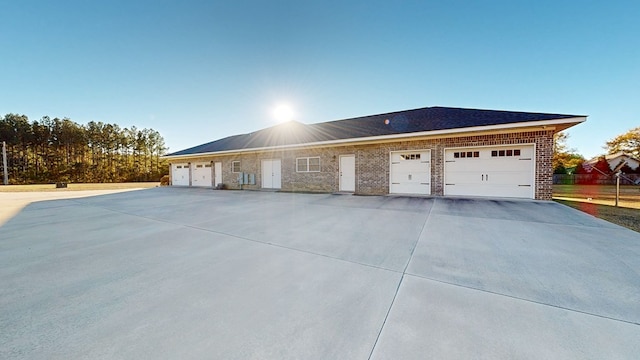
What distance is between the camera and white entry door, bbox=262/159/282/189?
14.6 meters

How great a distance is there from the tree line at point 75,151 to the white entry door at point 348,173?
132 ft

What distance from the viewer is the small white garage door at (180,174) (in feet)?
64.6

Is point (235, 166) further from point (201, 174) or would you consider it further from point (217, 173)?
point (201, 174)

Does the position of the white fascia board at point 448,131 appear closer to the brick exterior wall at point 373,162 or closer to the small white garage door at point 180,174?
the brick exterior wall at point 373,162

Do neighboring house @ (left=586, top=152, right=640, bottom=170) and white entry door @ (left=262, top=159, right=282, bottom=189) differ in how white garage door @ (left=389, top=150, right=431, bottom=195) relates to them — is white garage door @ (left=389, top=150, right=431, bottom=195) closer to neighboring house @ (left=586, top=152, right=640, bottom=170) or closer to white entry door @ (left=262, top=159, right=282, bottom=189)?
white entry door @ (left=262, top=159, right=282, bottom=189)

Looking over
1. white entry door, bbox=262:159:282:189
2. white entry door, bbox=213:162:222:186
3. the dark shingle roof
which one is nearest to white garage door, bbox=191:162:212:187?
white entry door, bbox=213:162:222:186

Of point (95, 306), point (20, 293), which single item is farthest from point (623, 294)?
point (20, 293)

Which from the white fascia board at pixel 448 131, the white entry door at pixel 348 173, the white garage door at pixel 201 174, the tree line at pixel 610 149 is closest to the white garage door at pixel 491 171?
the white fascia board at pixel 448 131

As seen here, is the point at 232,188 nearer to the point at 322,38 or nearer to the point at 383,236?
the point at 322,38

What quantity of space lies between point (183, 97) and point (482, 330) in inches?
654

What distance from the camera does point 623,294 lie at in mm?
2377

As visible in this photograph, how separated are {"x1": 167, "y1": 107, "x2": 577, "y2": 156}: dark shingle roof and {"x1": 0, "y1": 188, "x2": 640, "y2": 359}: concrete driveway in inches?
208

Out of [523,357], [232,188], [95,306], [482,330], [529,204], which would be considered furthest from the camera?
[232,188]

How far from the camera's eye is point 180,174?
2017cm
